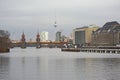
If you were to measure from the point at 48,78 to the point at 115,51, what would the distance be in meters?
122

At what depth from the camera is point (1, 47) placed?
161 meters

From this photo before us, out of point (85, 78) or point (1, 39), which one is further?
point (1, 39)

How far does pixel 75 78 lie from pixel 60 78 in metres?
1.62

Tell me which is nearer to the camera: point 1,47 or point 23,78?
point 23,78

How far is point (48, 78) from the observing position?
125ft

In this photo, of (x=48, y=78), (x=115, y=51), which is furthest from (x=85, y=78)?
(x=115, y=51)

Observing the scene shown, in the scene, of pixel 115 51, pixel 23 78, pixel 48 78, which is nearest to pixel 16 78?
pixel 23 78

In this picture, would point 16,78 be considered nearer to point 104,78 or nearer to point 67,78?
point 67,78

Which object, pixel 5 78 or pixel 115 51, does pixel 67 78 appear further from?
pixel 115 51

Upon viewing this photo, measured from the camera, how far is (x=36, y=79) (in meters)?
36.9

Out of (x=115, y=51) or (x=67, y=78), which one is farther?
(x=115, y=51)

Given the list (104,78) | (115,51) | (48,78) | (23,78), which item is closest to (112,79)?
(104,78)

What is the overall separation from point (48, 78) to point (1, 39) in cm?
12618

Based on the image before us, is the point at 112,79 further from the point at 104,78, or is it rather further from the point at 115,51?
the point at 115,51
